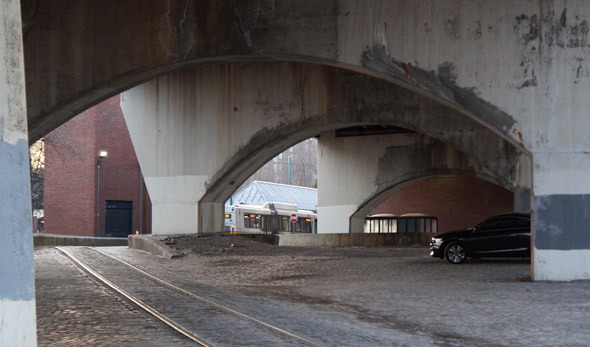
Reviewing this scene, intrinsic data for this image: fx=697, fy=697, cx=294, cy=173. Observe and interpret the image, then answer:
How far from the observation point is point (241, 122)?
3102 cm

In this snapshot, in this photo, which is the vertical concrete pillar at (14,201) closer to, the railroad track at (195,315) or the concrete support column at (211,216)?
the railroad track at (195,315)

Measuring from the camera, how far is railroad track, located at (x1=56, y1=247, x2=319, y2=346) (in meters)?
8.45

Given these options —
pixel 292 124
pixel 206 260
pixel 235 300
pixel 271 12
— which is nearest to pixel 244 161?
pixel 292 124

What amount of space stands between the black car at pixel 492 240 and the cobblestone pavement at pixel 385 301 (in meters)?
0.44

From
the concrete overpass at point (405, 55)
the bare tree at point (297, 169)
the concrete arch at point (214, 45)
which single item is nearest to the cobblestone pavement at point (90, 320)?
the concrete overpass at point (405, 55)

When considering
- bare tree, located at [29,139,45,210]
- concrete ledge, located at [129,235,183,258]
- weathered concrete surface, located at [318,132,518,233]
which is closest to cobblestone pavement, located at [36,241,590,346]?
concrete ledge, located at [129,235,183,258]

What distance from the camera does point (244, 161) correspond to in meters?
31.8

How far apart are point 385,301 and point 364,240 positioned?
1132 inches

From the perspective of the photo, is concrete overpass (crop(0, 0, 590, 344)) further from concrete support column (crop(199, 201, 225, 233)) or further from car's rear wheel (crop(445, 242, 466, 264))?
concrete support column (crop(199, 201, 225, 233))

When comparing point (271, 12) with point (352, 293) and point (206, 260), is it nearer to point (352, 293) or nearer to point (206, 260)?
point (352, 293)

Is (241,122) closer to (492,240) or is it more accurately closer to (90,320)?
(492,240)

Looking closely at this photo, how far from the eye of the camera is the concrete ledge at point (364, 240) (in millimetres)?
40875

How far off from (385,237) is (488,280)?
86.1 feet

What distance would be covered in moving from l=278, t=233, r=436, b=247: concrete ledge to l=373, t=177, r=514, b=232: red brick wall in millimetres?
9184
